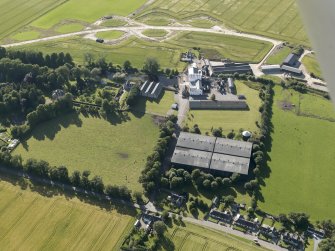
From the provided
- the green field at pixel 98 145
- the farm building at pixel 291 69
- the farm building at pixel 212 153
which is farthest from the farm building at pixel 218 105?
the farm building at pixel 291 69

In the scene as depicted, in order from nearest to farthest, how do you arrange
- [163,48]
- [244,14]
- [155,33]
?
1. [163,48]
2. [155,33]
3. [244,14]

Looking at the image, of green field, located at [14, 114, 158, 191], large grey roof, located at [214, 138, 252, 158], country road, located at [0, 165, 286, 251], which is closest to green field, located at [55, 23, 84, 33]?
green field, located at [14, 114, 158, 191]

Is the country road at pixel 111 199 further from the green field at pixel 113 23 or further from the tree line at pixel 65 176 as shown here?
the green field at pixel 113 23

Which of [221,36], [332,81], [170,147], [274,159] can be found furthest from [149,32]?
[332,81]

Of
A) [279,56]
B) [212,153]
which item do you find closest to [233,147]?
[212,153]

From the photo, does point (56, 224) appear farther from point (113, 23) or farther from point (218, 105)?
point (113, 23)
